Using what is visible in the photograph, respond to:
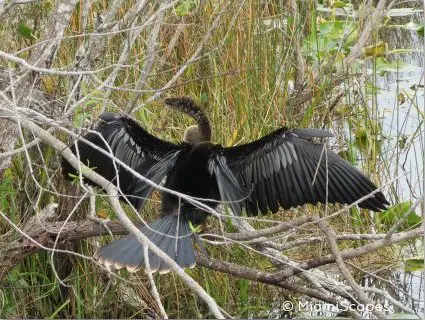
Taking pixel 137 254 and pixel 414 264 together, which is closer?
pixel 137 254

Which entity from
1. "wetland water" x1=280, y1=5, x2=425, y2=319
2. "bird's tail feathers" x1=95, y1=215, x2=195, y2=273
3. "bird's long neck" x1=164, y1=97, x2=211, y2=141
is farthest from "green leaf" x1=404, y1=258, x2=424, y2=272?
"bird's tail feathers" x1=95, y1=215, x2=195, y2=273

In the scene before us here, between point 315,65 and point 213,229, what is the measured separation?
4.69ft

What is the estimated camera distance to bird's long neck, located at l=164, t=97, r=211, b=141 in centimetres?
372

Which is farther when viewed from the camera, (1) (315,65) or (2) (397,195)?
(1) (315,65)

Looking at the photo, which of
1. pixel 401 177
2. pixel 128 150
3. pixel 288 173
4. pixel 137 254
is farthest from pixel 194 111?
pixel 401 177

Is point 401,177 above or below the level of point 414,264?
above

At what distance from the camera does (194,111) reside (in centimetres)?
373

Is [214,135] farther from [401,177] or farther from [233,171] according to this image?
[401,177]

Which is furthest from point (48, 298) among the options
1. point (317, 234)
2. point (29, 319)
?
point (317, 234)

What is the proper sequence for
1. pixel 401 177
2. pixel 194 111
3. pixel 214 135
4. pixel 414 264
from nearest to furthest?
1. pixel 194 111
2. pixel 414 264
3. pixel 401 177
4. pixel 214 135

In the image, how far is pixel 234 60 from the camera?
445cm

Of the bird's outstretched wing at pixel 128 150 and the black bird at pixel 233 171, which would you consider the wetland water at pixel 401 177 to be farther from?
the bird's outstretched wing at pixel 128 150

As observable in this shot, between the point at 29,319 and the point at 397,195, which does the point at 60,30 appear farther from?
the point at 397,195

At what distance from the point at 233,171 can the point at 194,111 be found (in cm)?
33
